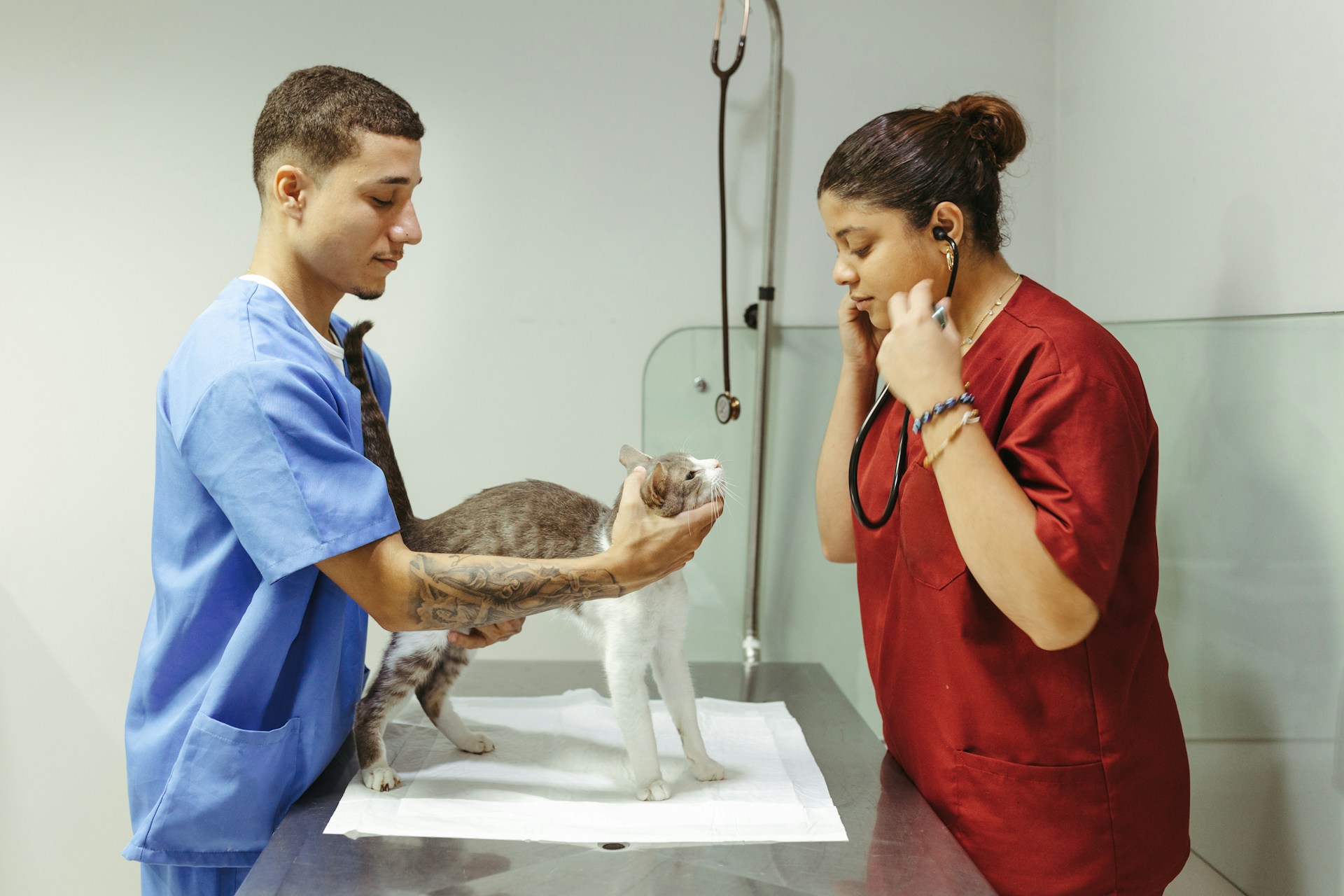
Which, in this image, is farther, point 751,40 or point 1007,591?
Result: point 751,40

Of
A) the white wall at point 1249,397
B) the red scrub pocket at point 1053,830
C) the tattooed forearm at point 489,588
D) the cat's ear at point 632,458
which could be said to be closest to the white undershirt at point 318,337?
the tattooed forearm at point 489,588

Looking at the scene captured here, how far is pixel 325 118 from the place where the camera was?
1152 millimetres

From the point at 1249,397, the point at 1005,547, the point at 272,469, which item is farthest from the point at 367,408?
the point at 1249,397

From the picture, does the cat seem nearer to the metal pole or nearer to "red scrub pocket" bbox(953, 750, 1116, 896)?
"red scrub pocket" bbox(953, 750, 1116, 896)

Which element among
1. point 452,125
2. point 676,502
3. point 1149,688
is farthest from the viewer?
point 452,125

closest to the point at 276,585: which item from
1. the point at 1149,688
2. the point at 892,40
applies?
the point at 1149,688

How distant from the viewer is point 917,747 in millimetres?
1238

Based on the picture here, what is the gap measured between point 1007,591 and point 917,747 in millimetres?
333

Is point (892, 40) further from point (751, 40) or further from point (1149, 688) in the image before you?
point (1149, 688)

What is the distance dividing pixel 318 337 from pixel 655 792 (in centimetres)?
75

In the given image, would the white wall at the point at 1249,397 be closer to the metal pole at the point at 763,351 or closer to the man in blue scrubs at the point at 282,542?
the metal pole at the point at 763,351

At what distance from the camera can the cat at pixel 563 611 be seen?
126 centimetres

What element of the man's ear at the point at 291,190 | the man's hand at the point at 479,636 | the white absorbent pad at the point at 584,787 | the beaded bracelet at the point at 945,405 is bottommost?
the white absorbent pad at the point at 584,787

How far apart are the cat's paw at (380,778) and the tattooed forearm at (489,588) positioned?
242 mm
